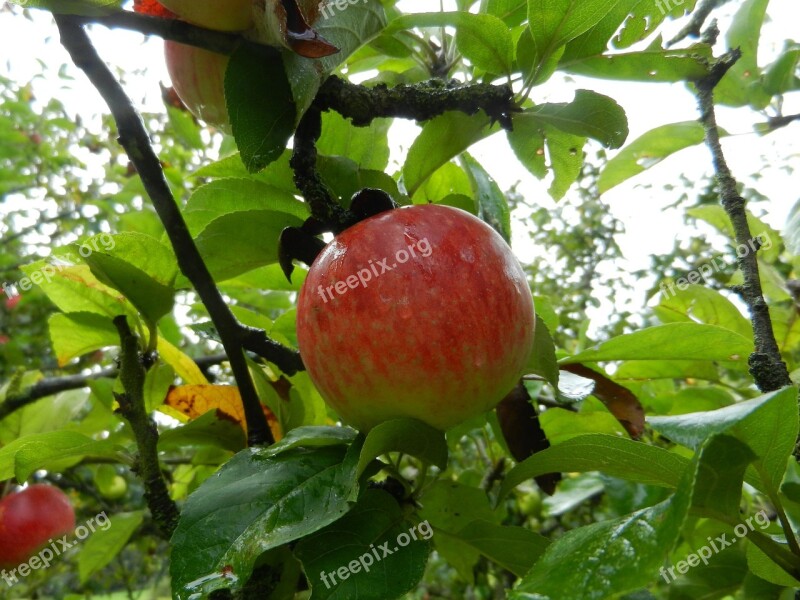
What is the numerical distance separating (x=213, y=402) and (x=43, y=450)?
7.2 inches

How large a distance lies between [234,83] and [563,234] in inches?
125

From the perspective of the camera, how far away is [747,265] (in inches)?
26.6

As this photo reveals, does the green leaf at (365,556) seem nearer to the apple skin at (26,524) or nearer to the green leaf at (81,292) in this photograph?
the green leaf at (81,292)

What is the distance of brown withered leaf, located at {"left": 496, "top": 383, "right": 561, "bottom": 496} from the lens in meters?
0.71

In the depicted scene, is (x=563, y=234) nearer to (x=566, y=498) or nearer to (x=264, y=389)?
(x=566, y=498)

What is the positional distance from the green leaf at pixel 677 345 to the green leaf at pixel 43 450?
572 mm

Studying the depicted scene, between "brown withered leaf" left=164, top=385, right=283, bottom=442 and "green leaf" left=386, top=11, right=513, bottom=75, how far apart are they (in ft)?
1.47

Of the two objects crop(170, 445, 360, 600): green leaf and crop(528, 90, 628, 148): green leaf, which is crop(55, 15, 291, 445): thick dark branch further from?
crop(528, 90, 628, 148): green leaf

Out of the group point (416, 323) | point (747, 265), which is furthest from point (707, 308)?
point (416, 323)

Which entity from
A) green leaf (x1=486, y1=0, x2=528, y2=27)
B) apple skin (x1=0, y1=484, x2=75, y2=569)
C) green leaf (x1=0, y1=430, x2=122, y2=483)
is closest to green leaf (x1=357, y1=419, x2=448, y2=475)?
green leaf (x1=0, y1=430, x2=122, y2=483)

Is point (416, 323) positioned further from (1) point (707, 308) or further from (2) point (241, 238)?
(1) point (707, 308)

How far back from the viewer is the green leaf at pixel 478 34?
0.64 meters

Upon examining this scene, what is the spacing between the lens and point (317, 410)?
2.82 ft

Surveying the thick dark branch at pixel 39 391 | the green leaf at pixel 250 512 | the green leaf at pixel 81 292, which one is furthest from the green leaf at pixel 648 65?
the thick dark branch at pixel 39 391
